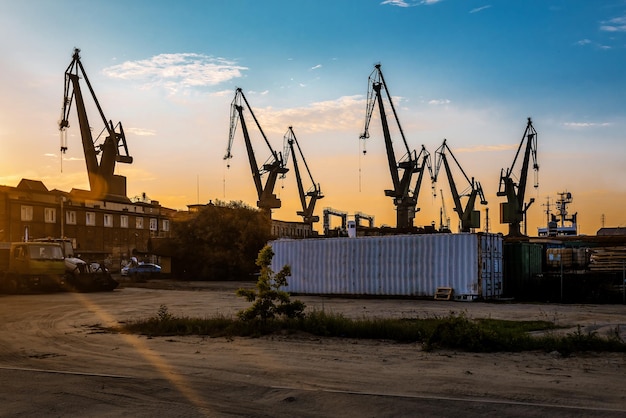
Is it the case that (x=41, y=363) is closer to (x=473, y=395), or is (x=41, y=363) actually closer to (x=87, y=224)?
(x=473, y=395)

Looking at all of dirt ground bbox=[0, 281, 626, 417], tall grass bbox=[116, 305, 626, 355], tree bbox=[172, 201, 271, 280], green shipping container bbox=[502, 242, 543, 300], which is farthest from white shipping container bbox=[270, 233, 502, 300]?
tree bbox=[172, 201, 271, 280]

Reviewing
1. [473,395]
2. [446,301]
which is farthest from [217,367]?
[446,301]

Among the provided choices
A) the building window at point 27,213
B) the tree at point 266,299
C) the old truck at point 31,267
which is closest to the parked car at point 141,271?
the old truck at point 31,267

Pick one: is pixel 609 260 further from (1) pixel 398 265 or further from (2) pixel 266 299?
(2) pixel 266 299

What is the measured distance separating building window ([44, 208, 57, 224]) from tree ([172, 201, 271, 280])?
2339 cm

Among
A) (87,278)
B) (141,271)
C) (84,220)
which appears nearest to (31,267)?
(87,278)

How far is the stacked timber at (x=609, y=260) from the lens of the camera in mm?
28250

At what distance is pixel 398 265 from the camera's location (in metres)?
30.3

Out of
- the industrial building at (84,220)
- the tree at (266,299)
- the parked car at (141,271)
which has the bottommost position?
the parked car at (141,271)

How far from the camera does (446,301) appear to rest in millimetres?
27875

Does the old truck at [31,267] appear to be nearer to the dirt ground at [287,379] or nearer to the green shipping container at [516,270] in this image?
the dirt ground at [287,379]

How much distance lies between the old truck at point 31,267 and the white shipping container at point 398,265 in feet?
41.3

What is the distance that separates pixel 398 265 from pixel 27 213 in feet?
173

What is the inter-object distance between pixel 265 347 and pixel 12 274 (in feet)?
82.7
